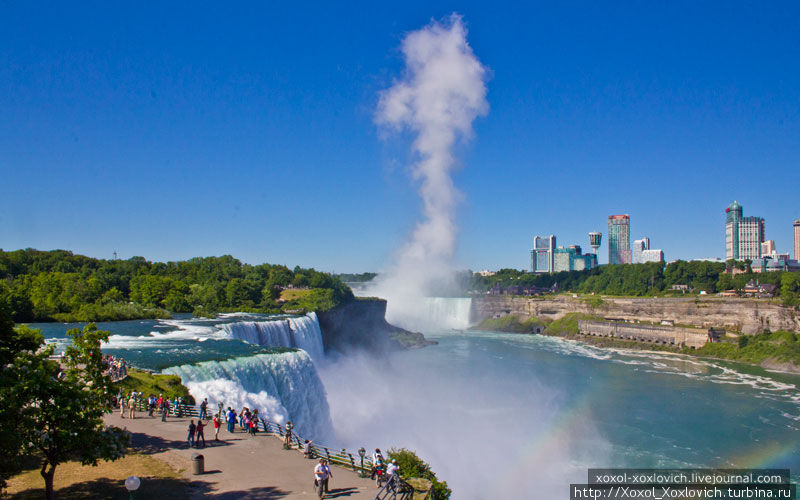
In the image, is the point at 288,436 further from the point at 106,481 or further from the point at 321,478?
the point at 106,481

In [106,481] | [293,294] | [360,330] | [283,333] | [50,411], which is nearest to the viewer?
[50,411]

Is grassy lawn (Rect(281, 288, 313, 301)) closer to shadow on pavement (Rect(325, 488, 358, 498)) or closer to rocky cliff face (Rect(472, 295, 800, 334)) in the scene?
rocky cliff face (Rect(472, 295, 800, 334))

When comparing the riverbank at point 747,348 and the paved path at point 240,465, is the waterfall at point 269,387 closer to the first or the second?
the paved path at point 240,465

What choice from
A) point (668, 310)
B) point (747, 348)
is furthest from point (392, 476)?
point (668, 310)

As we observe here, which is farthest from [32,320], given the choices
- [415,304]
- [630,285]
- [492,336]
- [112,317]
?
[630,285]

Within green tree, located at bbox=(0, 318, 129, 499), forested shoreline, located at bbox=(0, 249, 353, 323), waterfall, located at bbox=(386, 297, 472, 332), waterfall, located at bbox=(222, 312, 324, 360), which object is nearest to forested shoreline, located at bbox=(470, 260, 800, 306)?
waterfall, located at bbox=(386, 297, 472, 332)
